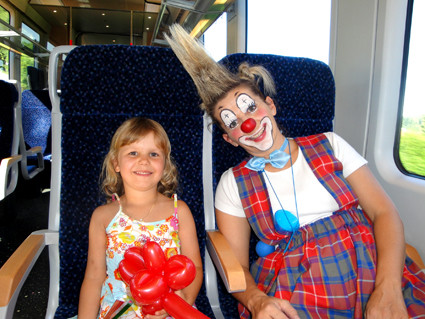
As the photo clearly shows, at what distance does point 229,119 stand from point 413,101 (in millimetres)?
968

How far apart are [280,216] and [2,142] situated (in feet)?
10.1

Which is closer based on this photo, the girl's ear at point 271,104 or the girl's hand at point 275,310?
the girl's hand at point 275,310

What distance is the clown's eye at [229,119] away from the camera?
1398 millimetres

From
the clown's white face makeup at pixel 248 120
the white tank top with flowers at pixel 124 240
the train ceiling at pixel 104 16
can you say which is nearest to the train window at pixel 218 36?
the clown's white face makeup at pixel 248 120

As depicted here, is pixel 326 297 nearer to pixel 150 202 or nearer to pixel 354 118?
pixel 150 202

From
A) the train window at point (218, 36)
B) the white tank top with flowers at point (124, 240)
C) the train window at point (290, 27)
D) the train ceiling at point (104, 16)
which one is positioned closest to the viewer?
the white tank top with flowers at point (124, 240)

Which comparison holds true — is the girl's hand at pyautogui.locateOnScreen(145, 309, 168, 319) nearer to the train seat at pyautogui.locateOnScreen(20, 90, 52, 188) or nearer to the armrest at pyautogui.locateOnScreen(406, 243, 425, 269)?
the armrest at pyautogui.locateOnScreen(406, 243, 425, 269)

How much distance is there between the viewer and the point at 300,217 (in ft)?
4.48

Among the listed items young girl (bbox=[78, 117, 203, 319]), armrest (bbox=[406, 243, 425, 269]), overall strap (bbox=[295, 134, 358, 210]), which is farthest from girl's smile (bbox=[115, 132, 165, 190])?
armrest (bbox=[406, 243, 425, 269])

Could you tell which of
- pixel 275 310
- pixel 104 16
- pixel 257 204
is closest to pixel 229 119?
pixel 257 204

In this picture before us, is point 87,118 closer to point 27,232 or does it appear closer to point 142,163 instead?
point 142,163

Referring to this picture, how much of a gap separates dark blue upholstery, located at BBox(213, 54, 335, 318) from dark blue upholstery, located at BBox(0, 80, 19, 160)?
2.66 meters

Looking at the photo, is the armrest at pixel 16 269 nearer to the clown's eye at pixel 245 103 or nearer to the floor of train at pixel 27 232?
the clown's eye at pixel 245 103

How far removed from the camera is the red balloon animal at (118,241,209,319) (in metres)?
0.86
